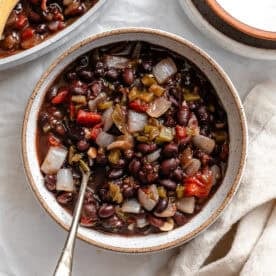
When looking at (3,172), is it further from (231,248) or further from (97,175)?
(231,248)

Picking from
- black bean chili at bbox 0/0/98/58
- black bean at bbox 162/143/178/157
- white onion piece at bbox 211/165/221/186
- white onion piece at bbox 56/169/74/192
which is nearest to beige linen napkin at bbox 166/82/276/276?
white onion piece at bbox 211/165/221/186

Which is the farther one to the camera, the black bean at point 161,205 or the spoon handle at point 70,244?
the black bean at point 161,205

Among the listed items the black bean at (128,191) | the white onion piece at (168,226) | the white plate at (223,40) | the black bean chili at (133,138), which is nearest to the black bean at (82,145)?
the black bean chili at (133,138)

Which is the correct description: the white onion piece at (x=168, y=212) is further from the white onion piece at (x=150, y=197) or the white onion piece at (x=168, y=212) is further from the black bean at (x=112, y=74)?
the black bean at (x=112, y=74)

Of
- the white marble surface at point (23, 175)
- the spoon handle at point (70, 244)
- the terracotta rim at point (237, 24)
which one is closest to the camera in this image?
the spoon handle at point (70, 244)

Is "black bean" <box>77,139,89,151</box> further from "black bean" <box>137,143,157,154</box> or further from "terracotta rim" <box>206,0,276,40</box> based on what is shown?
"terracotta rim" <box>206,0,276,40</box>

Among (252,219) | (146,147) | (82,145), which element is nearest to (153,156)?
(146,147)
